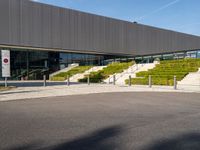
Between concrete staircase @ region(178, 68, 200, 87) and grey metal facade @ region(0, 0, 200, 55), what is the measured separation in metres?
17.2

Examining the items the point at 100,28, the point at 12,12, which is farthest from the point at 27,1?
the point at 100,28

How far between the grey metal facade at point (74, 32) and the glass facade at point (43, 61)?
366 cm

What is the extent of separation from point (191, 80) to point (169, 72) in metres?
3.88

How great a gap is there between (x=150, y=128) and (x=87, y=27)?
3181cm

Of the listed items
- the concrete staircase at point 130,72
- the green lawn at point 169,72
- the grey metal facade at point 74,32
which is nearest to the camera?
the green lawn at point 169,72

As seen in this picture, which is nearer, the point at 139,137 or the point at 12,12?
the point at 139,137

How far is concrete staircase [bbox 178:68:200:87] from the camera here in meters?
21.6

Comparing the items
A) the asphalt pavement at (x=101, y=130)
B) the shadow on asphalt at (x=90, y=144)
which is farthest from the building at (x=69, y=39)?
the shadow on asphalt at (x=90, y=144)

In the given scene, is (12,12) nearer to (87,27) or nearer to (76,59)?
(87,27)

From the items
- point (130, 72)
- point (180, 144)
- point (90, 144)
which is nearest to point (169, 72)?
point (130, 72)

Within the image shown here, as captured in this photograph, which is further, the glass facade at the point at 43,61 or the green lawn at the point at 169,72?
the glass facade at the point at 43,61

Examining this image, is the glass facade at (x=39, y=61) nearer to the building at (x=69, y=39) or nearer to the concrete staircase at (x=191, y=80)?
the building at (x=69, y=39)

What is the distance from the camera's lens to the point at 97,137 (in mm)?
5543

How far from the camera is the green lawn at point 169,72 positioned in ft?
76.4
